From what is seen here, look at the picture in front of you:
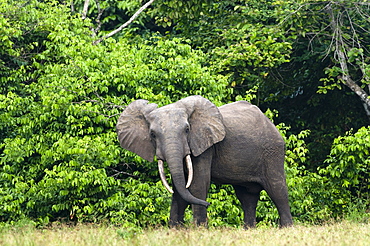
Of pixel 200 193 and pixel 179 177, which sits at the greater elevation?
pixel 179 177

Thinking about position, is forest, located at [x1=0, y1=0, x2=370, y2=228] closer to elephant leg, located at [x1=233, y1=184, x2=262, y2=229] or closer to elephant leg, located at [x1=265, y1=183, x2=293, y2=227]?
elephant leg, located at [x1=265, y1=183, x2=293, y2=227]

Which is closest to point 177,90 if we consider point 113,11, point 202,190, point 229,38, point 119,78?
point 119,78

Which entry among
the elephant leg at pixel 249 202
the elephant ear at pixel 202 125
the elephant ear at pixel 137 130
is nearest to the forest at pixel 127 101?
the elephant leg at pixel 249 202

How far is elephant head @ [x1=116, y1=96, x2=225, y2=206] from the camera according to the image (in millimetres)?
8898

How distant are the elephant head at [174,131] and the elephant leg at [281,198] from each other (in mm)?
1513

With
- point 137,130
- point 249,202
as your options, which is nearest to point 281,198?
point 249,202

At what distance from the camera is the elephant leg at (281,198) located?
10.6 meters

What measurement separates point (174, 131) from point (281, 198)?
2.57m

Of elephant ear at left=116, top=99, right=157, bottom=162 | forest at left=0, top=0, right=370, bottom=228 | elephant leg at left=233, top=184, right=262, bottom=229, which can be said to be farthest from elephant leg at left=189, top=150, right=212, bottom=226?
forest at left=0, top=0, right=370, bottom=228

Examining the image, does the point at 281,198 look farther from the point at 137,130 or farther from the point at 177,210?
the point at 137,130

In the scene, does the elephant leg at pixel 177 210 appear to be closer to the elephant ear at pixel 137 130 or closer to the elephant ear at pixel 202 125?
the elephant ear at pixel 137 130

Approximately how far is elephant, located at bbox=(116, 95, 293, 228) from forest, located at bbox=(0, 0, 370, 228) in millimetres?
1681

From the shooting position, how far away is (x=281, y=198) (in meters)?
10.6

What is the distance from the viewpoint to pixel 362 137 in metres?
14.7
